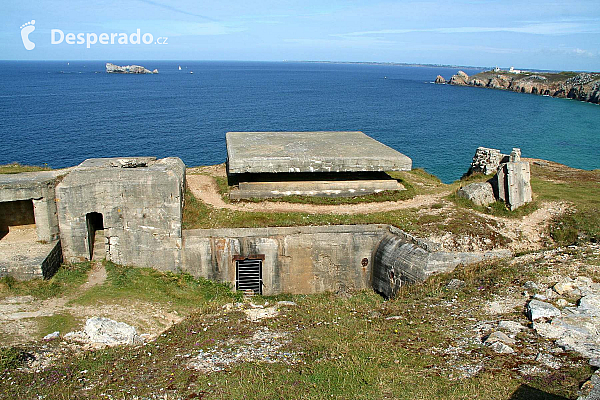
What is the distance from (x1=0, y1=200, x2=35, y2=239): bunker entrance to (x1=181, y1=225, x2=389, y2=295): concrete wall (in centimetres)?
548

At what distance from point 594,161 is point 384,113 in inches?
1428

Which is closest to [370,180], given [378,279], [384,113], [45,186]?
[378,279]

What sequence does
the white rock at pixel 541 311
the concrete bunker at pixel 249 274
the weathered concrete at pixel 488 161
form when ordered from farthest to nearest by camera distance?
the weathered concrete at pixel 488 161 < the concrete bunker at pixel 249 274 < the white rock at pixel 541 311


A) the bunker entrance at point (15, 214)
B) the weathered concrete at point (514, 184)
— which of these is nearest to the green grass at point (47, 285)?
the bunker entrance at point (15, 214)

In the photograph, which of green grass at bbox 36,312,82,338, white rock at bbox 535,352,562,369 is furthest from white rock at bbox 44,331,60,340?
white rock at bbox 535,352,562,369

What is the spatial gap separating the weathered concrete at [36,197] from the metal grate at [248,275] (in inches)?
241

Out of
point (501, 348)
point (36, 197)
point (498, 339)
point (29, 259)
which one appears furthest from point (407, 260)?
point (36, 197)

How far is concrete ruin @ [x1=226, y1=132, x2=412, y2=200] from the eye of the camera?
18391 mm

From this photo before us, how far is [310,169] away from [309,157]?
55 centimetres

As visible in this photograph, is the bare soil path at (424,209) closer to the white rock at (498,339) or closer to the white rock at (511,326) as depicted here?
the white rock at (511,326)

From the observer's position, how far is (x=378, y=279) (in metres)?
16.3

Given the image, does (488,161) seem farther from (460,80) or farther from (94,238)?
(460,80)

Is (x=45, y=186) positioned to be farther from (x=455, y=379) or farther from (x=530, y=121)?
(x=530, y=121)

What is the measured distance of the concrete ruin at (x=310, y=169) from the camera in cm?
1839
